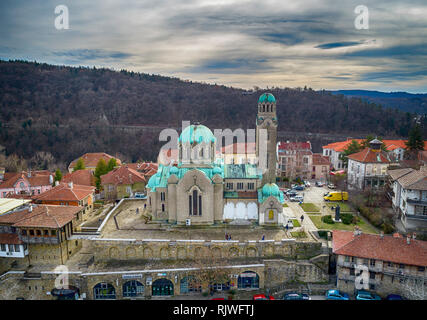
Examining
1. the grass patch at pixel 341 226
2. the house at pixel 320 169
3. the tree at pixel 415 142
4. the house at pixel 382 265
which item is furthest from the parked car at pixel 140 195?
the tree at pixel 415 142

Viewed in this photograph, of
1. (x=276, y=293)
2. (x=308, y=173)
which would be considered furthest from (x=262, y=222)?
(x=308, y=173)

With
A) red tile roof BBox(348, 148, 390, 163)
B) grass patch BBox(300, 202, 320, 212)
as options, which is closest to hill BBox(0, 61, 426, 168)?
red tile roof BBox(348, 148, 390, 163)

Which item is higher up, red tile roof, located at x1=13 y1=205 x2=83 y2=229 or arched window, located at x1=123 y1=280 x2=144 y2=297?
red tile roof, located at x1=13 y1=205 x2=83 y2=229

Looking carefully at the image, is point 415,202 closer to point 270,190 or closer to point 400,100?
point 270,190

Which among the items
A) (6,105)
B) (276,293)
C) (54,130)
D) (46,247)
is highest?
(6,105)

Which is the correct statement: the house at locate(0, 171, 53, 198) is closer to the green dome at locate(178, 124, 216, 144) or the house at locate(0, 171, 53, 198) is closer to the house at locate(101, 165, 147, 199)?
the house at locate(101, 165, 147, 199)

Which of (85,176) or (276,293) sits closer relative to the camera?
(276,293)
